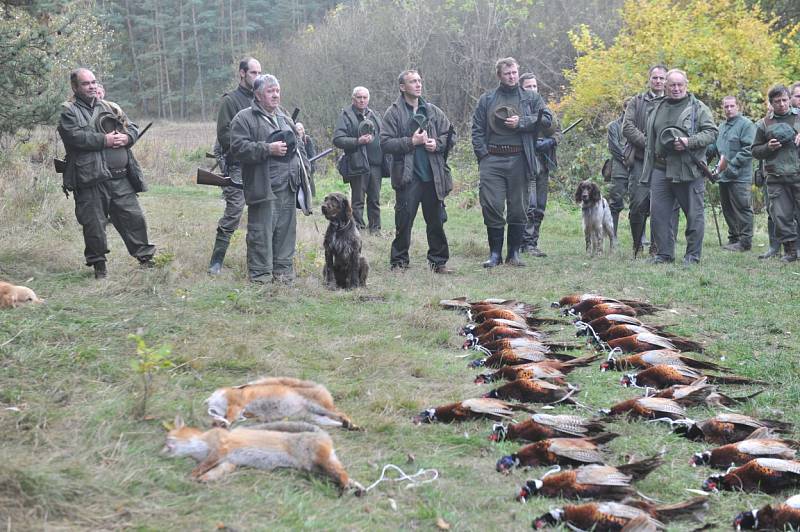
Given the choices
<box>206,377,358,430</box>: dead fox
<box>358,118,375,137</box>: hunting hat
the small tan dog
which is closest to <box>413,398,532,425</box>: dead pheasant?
<box>206,377,358,430</box>: dead fox

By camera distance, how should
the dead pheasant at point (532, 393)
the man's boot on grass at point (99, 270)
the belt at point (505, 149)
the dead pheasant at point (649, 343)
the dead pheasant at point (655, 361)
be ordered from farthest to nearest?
the belt at point (505, 149), the man's boot on grass at point (99, 270), the dead pheasant at point (649, 343), the dead pheasant at point (655, 361), the dead pheasant at point (532, 393)

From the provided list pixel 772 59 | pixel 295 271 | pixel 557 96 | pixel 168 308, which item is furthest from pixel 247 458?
pixel 557 96

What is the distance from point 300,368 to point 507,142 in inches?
228

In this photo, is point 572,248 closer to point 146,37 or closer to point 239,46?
point 239,46

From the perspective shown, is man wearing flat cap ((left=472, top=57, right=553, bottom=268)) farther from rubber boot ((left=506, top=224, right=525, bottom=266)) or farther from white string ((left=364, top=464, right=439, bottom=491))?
white string ((left=364, top=464, right=439, bottom=491))

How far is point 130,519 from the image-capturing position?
11.8ft

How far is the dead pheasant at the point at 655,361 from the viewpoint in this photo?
6.17 m

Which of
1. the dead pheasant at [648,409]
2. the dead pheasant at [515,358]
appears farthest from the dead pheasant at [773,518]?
the dead pheasant at [515,358]

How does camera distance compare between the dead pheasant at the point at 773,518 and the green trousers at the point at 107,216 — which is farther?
the green trousers at the point at 107,216

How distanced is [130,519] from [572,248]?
35.1ft

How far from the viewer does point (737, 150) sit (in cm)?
1320

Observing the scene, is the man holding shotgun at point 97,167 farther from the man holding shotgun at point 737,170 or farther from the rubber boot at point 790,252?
the man holding shotgun at point 737,170

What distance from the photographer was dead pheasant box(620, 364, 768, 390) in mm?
5848

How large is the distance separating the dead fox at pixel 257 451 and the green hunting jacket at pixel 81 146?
516 centimetres
